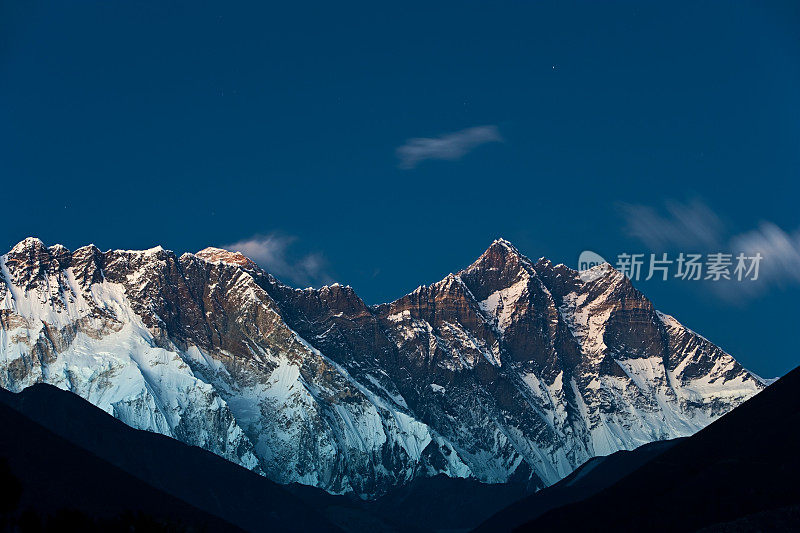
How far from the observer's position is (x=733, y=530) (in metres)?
198

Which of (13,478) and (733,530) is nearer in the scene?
(13,478)

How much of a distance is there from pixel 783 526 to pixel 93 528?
107 metres

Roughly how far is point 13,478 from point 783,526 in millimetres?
113828

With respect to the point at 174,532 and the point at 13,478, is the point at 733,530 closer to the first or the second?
the point at 174,532

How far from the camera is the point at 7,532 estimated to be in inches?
7746

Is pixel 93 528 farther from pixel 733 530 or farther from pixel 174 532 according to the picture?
pixel 733 530

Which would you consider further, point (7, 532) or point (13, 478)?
point (7, 532)

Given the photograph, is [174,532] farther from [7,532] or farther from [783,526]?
[783,526]

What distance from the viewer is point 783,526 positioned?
7613 inches

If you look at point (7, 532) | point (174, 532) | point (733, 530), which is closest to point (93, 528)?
point (174, 532)

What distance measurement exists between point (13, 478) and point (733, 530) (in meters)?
113

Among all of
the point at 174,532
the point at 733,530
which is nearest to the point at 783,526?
the point at 733,530

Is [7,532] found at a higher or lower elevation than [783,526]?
higher

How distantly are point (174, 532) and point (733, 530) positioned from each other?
100.0 meters
